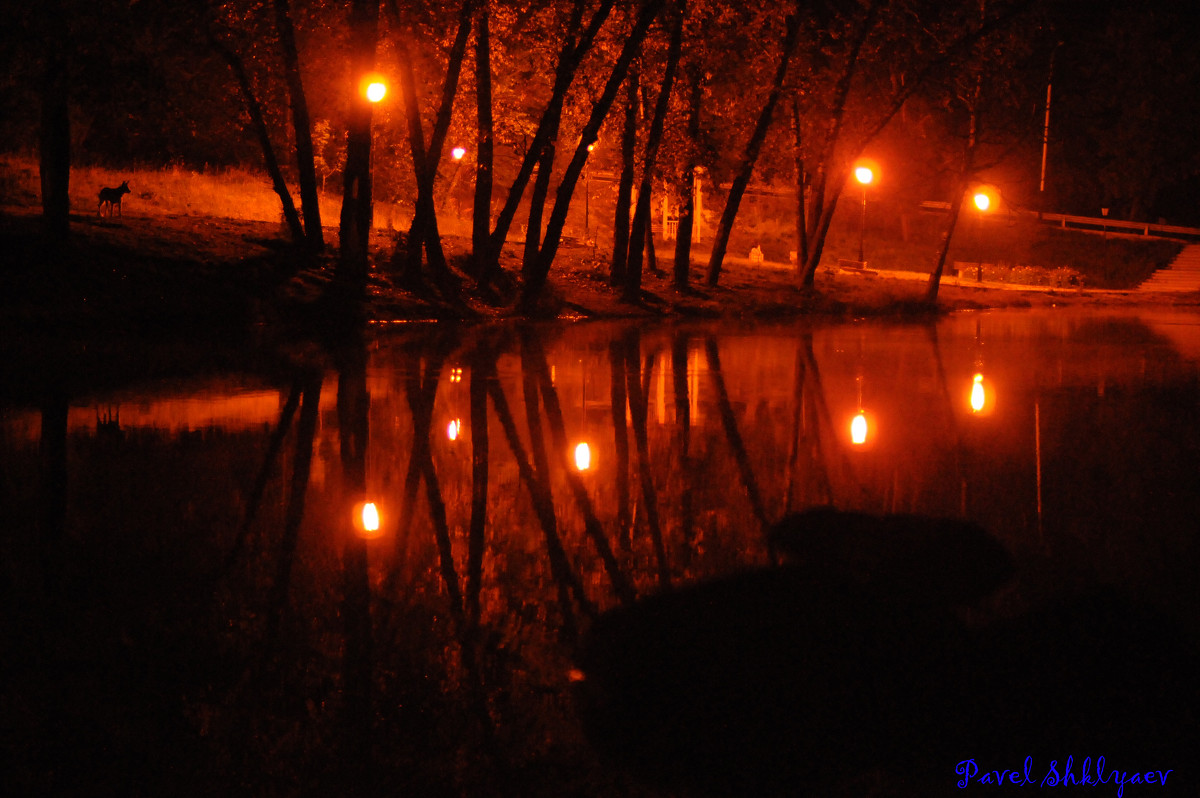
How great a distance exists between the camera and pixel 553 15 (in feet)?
90.8

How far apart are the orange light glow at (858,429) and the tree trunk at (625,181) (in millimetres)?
19343

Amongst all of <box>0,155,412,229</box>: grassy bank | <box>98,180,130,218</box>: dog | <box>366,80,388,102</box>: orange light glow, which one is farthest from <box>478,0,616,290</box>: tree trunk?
<box>98,180,130,218</box>: dog

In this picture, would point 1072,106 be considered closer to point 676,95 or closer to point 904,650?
point 676,95

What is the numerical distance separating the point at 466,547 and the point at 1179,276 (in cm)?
5866

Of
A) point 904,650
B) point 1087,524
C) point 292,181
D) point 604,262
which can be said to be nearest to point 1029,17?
point 604,262

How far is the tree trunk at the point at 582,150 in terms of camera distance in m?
25.0

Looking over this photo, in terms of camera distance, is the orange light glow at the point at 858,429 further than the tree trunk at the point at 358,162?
No

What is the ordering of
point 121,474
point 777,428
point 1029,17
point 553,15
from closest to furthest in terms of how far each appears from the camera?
point 121,474 < point 777,428 < point 553,15 < point 1029,17

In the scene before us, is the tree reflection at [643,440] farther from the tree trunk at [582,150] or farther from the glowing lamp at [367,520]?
the tree trunk at [582,150]

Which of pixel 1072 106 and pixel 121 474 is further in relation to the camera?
pixel 1072 106

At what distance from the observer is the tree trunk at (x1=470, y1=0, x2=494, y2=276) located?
90.0 feet

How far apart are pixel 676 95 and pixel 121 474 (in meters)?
26.7

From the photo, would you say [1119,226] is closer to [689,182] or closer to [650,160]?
[689,182]

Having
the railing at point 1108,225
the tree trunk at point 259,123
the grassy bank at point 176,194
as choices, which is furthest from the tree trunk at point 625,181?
the railing at point 1108,225
